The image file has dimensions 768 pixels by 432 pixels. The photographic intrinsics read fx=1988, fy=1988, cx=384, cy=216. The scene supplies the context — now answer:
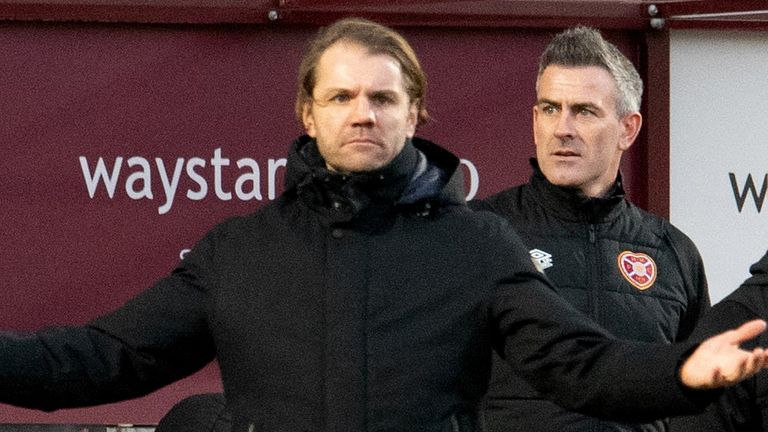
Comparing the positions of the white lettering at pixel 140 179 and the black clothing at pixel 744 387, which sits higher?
the white lettering at pixel 140 179

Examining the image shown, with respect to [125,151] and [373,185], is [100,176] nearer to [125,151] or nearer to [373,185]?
[125,151]

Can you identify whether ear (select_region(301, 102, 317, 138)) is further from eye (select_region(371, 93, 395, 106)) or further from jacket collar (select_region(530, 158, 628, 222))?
jacket collar (select_region(530, 158, 628, 222))

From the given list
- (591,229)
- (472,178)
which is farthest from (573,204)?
(472,178)

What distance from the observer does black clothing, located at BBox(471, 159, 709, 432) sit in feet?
14.9

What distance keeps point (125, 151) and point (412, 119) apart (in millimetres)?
2005

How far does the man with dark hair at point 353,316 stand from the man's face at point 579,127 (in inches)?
47.3

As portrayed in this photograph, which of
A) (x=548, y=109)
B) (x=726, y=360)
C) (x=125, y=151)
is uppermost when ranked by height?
(x=548, y=109)

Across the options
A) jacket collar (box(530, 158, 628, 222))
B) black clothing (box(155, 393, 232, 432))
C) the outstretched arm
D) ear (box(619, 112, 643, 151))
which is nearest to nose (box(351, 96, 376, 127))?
black clothing (box(155, 393, 232, 432))

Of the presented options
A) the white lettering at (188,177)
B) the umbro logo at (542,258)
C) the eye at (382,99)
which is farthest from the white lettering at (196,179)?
→ the eye at (382,99)

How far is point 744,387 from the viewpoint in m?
4.09

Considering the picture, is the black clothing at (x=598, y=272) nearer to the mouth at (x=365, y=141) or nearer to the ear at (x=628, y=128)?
the ear at (x=628, y=128)

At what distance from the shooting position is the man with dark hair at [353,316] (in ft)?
11.3

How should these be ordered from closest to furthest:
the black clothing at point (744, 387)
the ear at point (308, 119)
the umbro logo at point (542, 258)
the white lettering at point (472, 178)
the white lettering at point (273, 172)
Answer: the ear at point (308, 119)
the black clothing at point (744, 387)
the umbro logo at point (542, 258)
the white lettering at point (273, 172)
the white lettering at point (472, 178)

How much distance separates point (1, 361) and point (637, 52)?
112 inches
